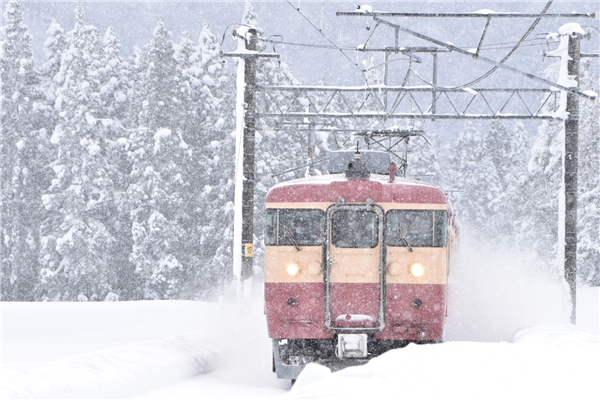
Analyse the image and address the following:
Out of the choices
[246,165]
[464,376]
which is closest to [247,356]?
[246,165]

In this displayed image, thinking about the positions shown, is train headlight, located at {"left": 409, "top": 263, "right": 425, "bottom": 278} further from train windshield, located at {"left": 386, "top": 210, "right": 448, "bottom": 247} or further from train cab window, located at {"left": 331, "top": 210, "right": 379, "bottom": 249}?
train cab window, located at {"left": 331, "top": 210, "right": 379, "bottom": 249}

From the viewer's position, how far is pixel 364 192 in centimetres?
1195

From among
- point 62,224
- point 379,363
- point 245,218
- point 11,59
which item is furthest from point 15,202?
point 379,363

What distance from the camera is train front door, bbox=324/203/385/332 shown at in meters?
11.8

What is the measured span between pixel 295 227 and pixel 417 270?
1.74 m

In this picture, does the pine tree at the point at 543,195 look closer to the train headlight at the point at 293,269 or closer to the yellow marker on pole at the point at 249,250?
the yellow marker on pole at the point at 249,250

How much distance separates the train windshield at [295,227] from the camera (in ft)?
39.4

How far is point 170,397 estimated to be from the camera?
1112cm

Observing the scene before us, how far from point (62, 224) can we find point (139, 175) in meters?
4.10

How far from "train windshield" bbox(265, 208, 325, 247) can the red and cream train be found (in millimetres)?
14

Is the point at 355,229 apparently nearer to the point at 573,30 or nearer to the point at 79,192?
the point at 573,30

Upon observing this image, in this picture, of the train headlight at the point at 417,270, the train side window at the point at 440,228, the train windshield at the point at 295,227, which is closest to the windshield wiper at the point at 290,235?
the train windshield at the point at 295,227

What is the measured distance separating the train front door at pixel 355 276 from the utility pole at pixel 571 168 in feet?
35.2

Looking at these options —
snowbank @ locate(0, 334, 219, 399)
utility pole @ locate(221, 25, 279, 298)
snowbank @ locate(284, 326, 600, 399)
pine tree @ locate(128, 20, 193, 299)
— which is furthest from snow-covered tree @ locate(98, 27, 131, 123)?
snowbank @ locate(284, 326, 600, 399)
